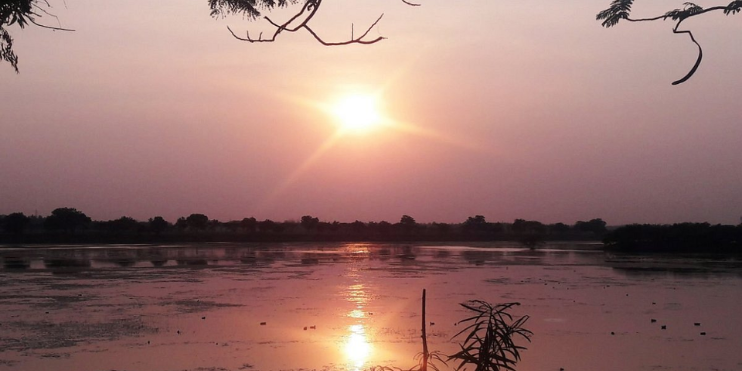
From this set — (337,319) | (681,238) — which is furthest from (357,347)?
(681,238)

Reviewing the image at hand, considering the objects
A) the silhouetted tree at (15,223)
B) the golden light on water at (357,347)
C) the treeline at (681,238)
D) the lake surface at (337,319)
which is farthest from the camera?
the silhouetted tree at (15,223)

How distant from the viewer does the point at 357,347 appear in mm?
16141

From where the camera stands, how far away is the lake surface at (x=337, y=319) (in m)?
14.9

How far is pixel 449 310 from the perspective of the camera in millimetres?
21531

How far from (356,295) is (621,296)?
894cm

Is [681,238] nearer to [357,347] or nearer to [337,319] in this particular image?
[337,319]

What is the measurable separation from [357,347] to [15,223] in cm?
10525

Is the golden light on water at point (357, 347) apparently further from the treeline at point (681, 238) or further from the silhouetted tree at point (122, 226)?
the silhouetted tree at point (122, 226)

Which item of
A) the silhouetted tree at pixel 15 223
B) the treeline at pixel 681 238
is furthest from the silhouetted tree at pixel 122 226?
the treeline at pixel 681 238

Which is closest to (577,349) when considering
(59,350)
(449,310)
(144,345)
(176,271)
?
(449,310)

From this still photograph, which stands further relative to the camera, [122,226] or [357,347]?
[122,226]

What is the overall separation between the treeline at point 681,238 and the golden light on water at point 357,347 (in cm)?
4944

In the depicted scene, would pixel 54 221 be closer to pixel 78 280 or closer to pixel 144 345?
pixel 78 280

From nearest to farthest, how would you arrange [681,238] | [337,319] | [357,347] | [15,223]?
1. [357,347]
2. [337,319]
3. [681,238]
4. [15,223]
